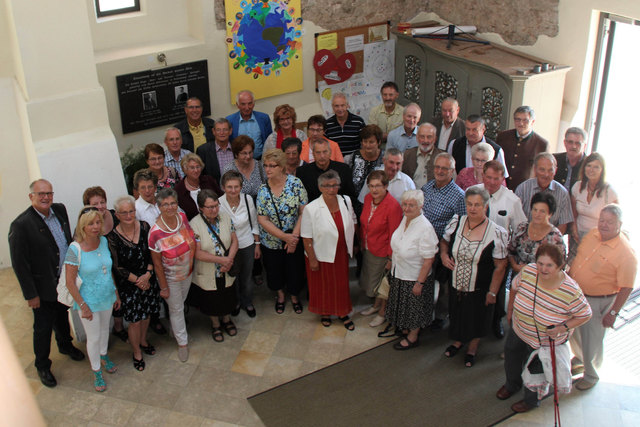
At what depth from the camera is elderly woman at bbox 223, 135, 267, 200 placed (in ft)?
19.0

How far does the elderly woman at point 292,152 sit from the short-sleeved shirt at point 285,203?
0.31 metres

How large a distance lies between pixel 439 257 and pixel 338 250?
0.87m

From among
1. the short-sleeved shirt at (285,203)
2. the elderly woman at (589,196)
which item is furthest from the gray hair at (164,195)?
the elderly woman at (589,196)

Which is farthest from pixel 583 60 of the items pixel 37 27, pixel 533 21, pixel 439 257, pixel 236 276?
pixel 37 27

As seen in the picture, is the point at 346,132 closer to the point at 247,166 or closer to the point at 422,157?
the point at 422,157

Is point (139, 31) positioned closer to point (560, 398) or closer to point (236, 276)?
point (236, 276)

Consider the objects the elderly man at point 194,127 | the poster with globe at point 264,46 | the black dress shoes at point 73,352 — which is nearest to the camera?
the black dress shoes at point 73,352

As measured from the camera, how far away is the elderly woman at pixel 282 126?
6359mm

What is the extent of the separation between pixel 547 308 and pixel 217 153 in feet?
11.1

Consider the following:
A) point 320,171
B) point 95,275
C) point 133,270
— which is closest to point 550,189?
point 320,171

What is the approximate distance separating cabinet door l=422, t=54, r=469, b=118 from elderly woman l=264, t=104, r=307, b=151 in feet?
8.08

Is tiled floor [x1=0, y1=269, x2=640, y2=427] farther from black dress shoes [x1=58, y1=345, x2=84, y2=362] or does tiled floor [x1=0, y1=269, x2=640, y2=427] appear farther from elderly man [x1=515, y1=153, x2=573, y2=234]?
elderly man [x1=515, y1=153, x2=573, y2=234]

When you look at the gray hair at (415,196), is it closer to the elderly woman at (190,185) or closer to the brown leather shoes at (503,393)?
the brown leather shoes at (503,393)

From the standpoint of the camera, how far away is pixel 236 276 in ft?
19.0
